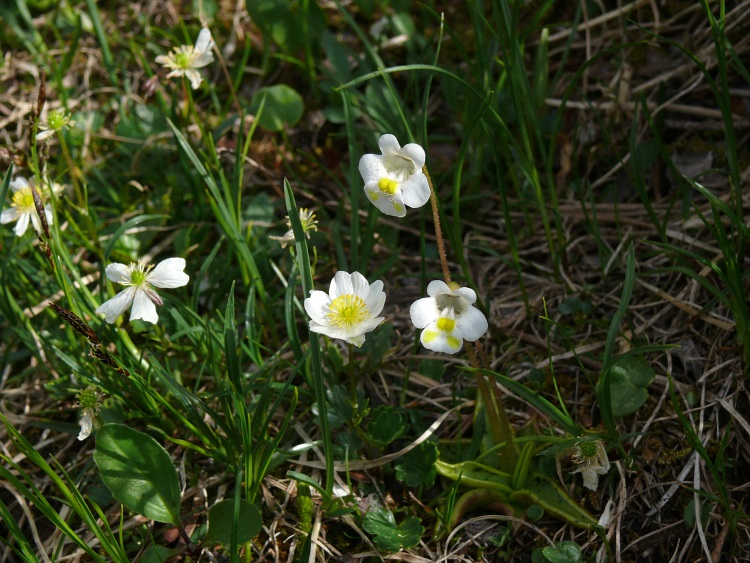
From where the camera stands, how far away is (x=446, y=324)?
1.69 metres

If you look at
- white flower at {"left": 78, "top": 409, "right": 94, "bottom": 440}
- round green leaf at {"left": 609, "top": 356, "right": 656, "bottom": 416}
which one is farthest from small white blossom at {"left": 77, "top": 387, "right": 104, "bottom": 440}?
round green leaf at {"left": 609, "top": 356, "right": 656, "bottom": 416}

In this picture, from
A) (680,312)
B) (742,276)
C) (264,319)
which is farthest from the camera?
(264,319)

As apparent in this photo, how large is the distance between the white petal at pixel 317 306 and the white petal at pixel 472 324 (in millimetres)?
333

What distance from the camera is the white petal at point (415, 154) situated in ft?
5.38

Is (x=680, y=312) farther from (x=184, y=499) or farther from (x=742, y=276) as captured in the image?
(x=184, y=499)

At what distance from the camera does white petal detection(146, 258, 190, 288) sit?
1.91 metres

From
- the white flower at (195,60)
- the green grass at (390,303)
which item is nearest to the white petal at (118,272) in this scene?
the green grass at (390,303)

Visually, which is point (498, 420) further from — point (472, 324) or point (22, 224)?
point (22, 224)

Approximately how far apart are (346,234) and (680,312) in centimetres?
116

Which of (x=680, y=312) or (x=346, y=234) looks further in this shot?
(x=346, y=234)

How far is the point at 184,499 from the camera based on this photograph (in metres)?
2.09

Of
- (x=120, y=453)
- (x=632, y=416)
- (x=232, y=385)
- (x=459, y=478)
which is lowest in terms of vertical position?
(x=632, y=416)

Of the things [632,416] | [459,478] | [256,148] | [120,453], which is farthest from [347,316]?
[256,148]

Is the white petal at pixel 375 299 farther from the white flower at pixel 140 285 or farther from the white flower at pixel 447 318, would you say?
the white flower at pixel 140 285
